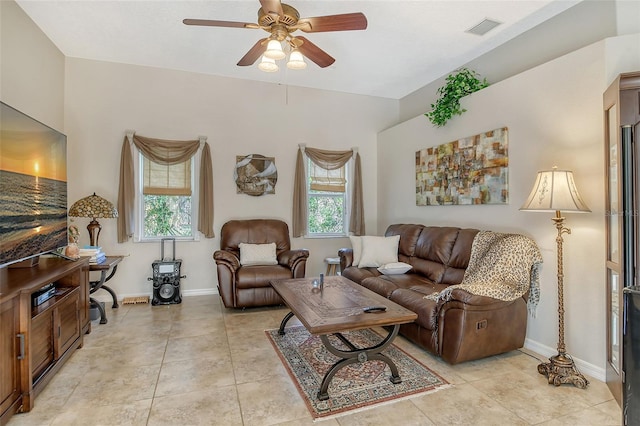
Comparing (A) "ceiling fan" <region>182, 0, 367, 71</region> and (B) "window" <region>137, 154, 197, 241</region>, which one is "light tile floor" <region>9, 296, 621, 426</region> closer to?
(B) "window" <region>137, 154, 197, 241</region>

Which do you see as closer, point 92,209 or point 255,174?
point 92,209

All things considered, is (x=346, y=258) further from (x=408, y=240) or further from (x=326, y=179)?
(x=326, y=179)

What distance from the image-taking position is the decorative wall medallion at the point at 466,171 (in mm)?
3377

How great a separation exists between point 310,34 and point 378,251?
260cm

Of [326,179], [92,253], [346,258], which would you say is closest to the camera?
[92,253]

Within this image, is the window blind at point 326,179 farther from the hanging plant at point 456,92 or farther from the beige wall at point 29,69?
the beige wall at point 29,69

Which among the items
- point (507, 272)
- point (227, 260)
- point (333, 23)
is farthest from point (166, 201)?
point (507, 272)

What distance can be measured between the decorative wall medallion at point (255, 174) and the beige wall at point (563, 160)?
2.71 meters

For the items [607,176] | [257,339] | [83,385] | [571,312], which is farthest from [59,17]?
[571,312]

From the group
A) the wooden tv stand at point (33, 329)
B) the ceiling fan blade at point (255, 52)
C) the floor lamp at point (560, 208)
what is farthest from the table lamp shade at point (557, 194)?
the wooden tv stand at point (33, 329)

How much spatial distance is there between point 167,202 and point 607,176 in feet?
15.8

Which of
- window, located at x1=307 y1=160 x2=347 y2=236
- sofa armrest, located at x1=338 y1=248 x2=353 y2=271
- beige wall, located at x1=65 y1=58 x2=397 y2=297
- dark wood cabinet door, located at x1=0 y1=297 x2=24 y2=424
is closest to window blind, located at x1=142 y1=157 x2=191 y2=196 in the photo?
beige wall, located at x1=65 y1=58 x2=397 y2=297

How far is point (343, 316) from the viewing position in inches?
89.2

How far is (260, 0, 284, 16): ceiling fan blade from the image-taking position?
2.19 metres
